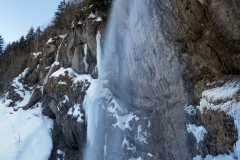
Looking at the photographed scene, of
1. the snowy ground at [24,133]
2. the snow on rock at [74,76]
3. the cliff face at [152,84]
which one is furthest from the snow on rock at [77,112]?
the snowy ground at [24,133]

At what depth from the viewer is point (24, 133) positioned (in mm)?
14766

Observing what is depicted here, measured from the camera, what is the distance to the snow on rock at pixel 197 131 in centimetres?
655

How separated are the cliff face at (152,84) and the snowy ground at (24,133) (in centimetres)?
81

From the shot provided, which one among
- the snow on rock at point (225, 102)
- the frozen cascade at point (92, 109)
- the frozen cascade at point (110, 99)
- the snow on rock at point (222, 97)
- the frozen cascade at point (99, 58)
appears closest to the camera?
the snow on rock at point (225, 102)

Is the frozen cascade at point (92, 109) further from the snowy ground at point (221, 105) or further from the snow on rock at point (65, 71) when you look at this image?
the snowy ground at point (221, 105)

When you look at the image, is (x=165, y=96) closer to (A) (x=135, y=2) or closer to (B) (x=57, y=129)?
(A) (x=135, y=2)

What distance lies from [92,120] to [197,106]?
5.81 meters

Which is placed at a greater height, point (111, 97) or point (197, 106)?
point (111, 97)

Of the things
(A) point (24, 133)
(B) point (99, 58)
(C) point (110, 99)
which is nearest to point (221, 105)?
(C) point (110, 99)

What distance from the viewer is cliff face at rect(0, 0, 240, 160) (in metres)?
6.16

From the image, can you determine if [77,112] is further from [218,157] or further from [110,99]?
[218,157]

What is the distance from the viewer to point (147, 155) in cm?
838

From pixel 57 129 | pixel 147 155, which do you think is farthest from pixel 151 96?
pixel 57 129

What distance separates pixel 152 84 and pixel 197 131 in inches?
106
